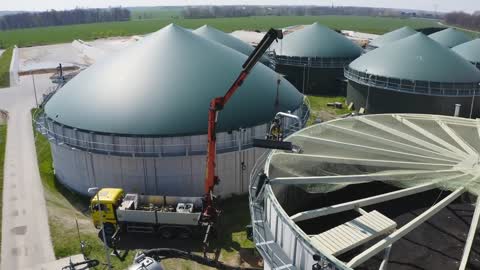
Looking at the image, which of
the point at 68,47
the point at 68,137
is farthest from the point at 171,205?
the point at 68,47

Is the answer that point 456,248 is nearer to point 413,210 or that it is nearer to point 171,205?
point 413,210

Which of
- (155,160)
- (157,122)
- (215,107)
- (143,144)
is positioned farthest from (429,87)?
(143,144)

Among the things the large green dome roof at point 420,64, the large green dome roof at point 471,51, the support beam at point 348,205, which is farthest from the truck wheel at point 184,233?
the large green dome roof at point 471,51

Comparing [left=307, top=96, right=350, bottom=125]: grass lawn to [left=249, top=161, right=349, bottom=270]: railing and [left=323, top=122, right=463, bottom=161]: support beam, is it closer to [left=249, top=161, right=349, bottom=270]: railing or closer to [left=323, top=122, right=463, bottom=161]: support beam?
[left=323, top=122, right=463, bottom=161]: support beam

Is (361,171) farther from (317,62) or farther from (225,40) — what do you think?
(317,62)

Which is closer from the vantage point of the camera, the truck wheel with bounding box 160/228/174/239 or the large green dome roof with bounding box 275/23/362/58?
the truck wheel with bounding box 160/228/174/239

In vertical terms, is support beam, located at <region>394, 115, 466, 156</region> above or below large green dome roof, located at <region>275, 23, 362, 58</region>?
below

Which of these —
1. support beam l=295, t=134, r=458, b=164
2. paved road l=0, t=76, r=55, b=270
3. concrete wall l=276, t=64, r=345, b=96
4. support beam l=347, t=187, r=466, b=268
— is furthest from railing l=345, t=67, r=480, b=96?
paved road l=0, t=76, r=55, b=270
